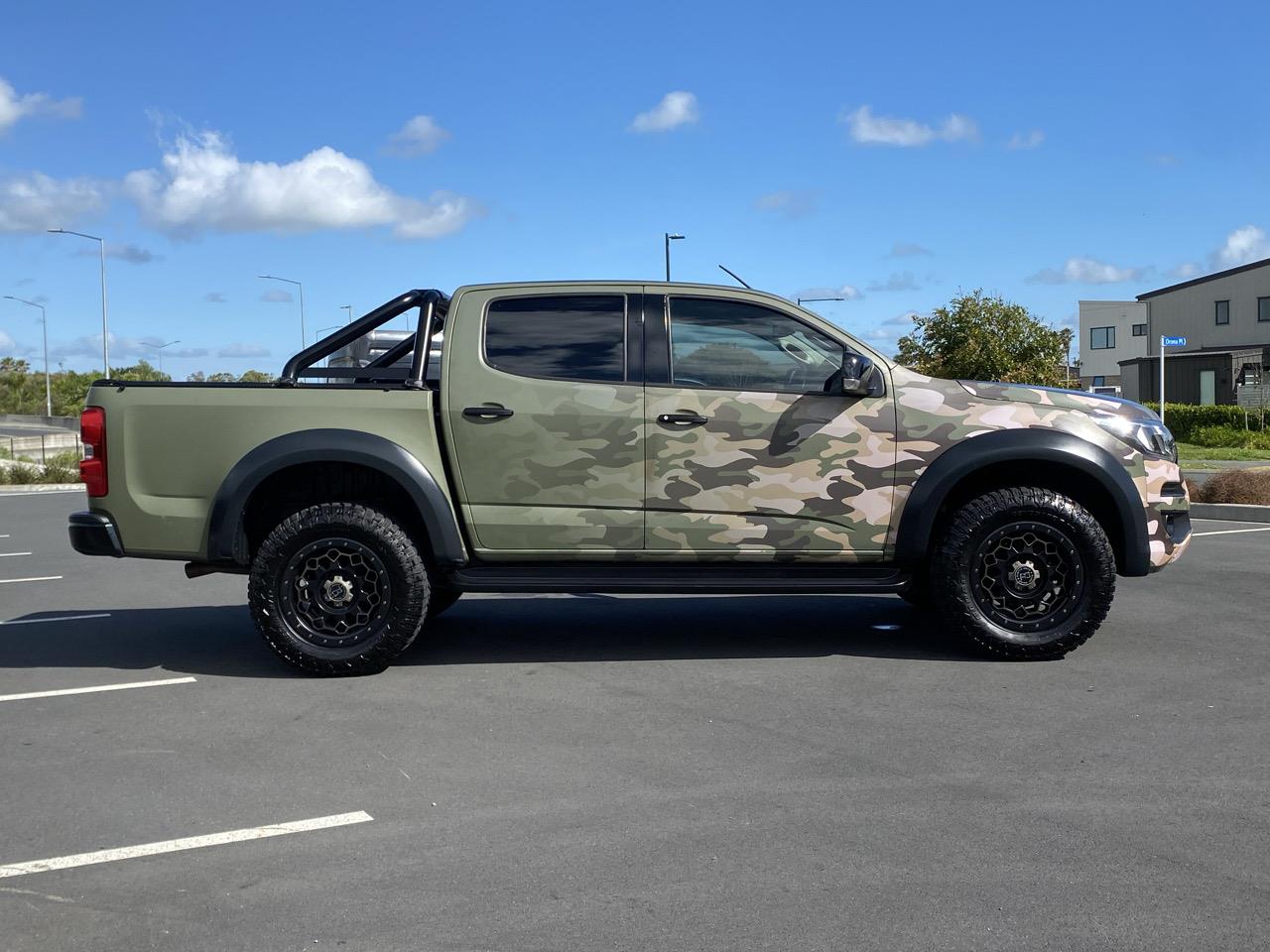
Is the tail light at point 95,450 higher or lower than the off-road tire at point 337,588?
higher

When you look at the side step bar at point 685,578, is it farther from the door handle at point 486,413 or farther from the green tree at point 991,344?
the green tree at point 991,344

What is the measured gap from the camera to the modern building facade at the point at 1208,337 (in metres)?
47.8

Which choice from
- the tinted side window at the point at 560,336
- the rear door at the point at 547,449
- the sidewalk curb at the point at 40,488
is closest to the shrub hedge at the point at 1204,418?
the sidewalk curb at the point at 40,488

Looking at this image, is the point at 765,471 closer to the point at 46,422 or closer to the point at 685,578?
the point at 685,578

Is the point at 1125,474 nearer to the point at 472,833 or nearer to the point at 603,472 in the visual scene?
the point at 603,472

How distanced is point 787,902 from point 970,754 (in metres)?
1.71

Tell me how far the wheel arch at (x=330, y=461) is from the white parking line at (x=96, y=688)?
0.66 m

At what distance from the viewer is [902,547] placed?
21.9 ft

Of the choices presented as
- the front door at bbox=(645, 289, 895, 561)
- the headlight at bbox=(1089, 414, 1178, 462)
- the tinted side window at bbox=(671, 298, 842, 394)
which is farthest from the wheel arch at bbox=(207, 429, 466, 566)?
the headlight at bbox=(1089, 414, 1178, 462)

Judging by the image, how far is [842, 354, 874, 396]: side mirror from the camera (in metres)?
6.50

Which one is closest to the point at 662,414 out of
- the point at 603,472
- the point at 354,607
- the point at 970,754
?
the point at 603,472

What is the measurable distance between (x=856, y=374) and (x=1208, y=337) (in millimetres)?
56776

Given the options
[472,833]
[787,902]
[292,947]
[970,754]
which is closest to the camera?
[292,947]

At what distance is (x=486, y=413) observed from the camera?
21.5 feet
